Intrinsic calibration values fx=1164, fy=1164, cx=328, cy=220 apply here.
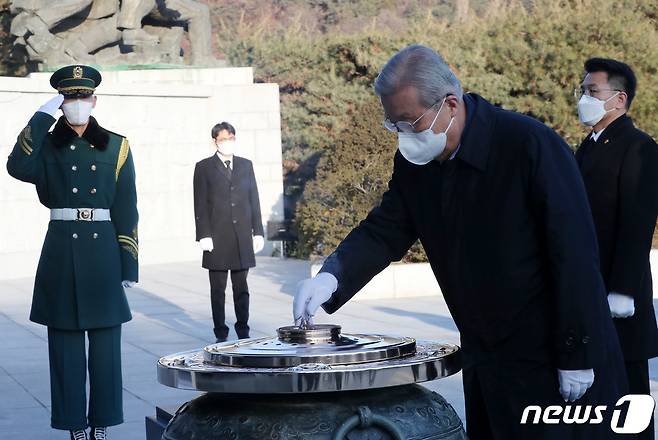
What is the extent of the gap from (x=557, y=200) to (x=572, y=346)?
0.38m

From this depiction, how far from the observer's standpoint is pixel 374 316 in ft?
33.2

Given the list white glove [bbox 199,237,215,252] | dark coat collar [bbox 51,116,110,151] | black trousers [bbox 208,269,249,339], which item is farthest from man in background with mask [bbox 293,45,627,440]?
white glove [bbox 199,237,215,252]

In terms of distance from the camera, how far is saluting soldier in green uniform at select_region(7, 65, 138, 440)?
543cm

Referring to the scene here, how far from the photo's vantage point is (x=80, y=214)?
5.48m

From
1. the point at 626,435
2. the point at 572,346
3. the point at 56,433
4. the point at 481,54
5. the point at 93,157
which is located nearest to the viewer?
the point at 572,346

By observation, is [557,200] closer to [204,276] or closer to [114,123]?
[204,276]

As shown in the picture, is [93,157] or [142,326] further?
[142,326]

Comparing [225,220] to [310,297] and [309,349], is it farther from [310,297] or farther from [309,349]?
[309,349]

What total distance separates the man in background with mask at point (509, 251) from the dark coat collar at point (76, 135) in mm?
2536

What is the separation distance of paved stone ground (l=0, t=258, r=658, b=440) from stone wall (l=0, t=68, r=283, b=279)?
49.2 inches

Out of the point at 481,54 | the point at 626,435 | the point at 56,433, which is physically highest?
the point at 481,54

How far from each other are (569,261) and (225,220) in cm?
602

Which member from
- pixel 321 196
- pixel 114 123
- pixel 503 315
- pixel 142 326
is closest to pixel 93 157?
pixel 503 315

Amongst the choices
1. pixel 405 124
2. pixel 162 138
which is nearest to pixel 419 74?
pixel 405 124
